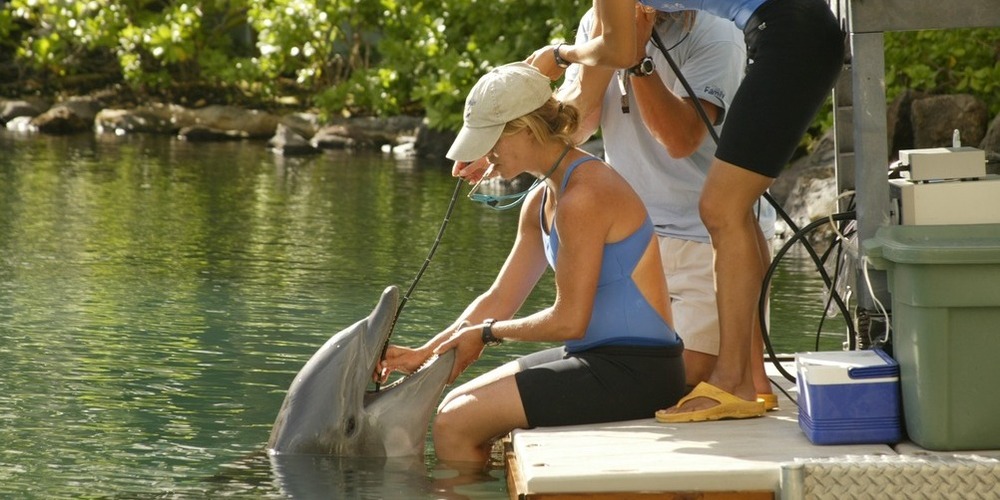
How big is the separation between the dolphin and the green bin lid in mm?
1492

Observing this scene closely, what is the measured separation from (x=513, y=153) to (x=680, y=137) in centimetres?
83

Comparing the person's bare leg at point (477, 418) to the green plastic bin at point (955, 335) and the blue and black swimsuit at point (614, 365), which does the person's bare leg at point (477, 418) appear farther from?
the green plastic bin at point (955, 335)

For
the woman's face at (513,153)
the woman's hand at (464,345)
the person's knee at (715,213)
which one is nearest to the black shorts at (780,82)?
the person's knee at (715,213)

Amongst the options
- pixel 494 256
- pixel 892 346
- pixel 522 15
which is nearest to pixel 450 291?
pixel 494 256

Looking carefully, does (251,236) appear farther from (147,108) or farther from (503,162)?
(147,108)

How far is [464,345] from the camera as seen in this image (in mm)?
4941

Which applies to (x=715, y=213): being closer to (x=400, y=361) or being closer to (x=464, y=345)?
(x=464, y=345)

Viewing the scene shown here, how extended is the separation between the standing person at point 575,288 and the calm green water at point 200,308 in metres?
0.37

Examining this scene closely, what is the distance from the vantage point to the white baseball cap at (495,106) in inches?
180

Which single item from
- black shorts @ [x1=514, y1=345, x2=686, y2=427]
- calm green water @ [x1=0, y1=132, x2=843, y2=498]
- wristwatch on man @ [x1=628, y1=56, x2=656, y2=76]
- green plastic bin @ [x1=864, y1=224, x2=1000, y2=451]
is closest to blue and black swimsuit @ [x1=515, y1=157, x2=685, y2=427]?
black shorts @ [x1=514, y1=345, x2=686, y2=427]

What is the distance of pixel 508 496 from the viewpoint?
4723 mm

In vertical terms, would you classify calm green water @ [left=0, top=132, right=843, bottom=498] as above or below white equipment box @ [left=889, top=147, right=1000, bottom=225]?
below

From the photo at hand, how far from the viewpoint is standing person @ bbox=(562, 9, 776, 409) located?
17.2 ft

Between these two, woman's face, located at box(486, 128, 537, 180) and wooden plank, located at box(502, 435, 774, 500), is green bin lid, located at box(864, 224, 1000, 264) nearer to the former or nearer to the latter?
wooden plank, located at box(502, 435, 774, 500)
